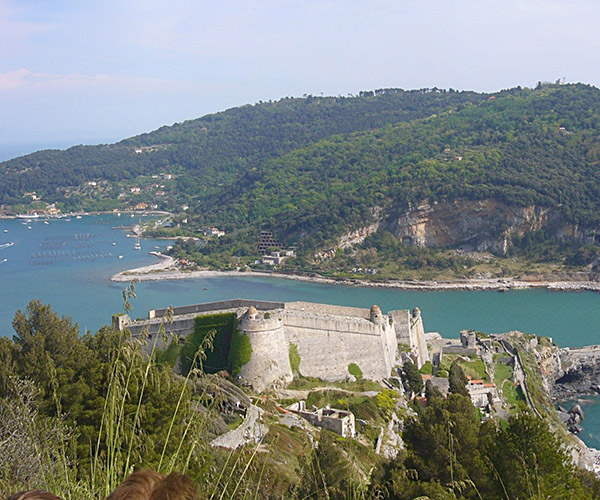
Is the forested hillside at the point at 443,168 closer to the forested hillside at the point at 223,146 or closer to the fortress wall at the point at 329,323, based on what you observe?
the forested hillside at the point at 223,146

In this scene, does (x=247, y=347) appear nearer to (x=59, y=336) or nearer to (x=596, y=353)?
(x=59, y=336)

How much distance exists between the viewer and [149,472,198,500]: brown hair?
2016 millimetres

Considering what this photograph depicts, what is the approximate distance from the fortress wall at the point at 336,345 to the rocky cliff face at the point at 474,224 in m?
44.5

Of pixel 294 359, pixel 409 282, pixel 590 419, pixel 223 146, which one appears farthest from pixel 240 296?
pixel 223 146

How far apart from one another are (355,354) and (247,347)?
318 cm

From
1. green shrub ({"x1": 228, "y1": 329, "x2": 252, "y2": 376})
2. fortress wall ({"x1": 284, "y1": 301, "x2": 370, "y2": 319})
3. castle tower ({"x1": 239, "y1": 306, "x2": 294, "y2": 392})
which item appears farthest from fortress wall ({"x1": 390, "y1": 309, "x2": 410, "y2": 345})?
green shrub ({"x1": 228, "y1": 329, "x2": 252, "y2": 376})

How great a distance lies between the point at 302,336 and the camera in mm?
17734

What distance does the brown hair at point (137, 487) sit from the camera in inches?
78.0

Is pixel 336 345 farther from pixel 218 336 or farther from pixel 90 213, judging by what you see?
pixel 90 213

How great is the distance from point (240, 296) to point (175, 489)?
152 feet

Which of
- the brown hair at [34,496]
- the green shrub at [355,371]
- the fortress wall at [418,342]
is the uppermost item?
the brown hair at [34,496]

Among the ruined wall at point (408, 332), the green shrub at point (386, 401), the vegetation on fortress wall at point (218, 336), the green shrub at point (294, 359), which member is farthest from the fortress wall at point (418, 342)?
the vegetation on fortress wall at point (218, 336)

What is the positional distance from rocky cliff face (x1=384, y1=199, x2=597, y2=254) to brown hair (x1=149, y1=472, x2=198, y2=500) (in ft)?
200

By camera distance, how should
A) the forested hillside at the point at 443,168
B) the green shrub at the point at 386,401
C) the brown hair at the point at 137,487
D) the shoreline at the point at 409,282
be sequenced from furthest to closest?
the forested hillside at the point at 443,168 < the shoreline at the point at 409,282 < the green shrub at the point at 386,401 < the brown hair at the point at 137,487
